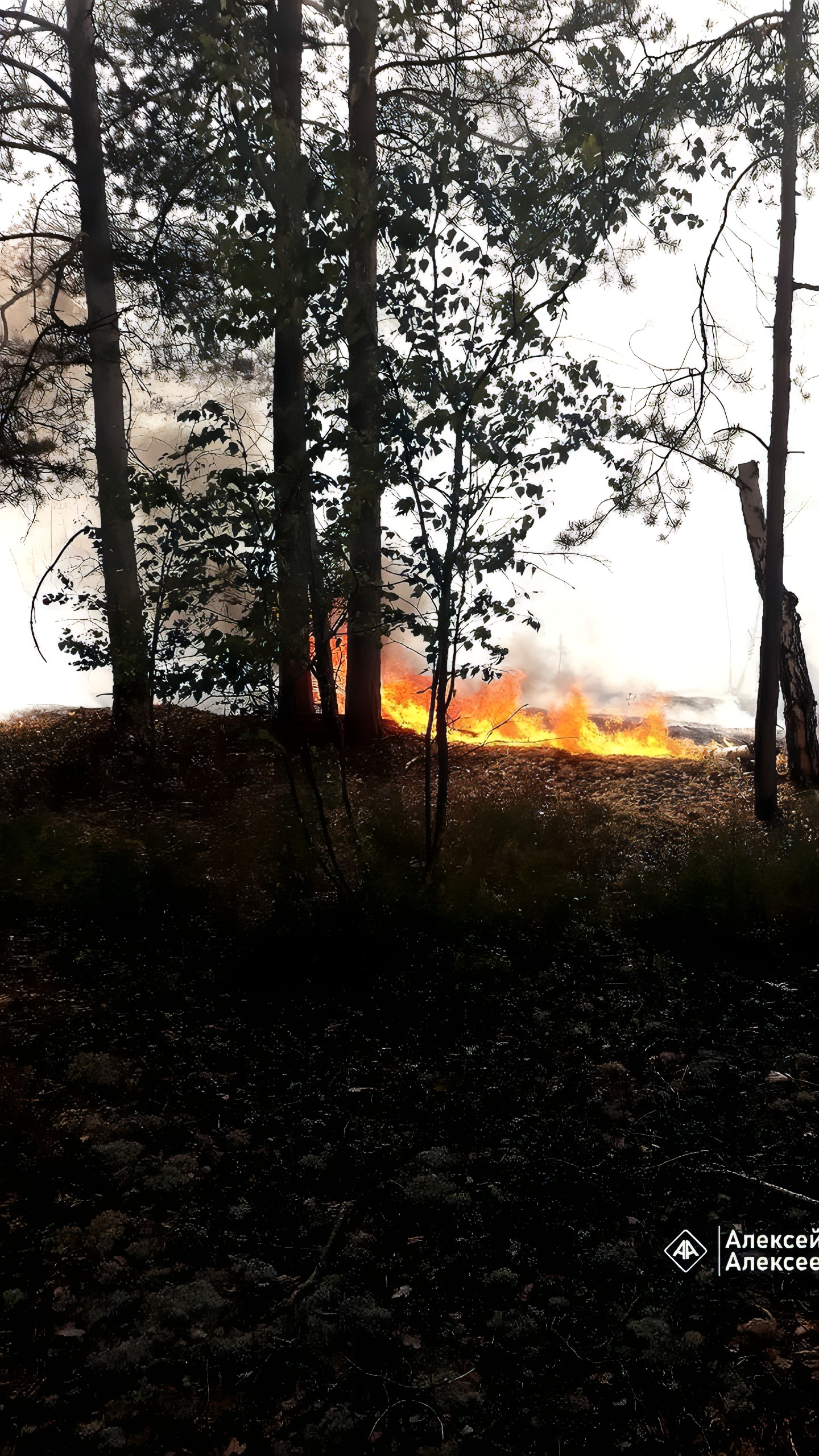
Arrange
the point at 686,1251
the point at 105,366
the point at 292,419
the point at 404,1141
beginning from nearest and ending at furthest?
the point at 686,1251 < the point at 404,1141 < the point at 292,419 < the point at 105,366

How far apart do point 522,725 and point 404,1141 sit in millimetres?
9545

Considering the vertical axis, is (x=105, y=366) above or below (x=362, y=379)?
above

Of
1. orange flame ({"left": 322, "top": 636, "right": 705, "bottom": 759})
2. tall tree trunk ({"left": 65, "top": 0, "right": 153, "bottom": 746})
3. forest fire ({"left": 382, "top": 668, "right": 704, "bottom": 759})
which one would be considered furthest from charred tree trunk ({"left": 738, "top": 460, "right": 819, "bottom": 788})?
tall tree trunk ({"left": 65, "top": 0, "right": 153, "bottom": 746})

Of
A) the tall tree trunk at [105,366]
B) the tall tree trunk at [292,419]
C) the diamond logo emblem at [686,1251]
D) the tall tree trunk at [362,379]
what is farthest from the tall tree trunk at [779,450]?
the tall tree trunk at [105,366]

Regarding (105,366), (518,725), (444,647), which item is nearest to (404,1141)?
(444,647)

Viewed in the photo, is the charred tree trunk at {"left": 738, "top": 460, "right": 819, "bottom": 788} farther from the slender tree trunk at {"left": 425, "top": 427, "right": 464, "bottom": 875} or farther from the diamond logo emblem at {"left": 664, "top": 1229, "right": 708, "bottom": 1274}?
the diamond logo emblem at {"left": 664, "top": 1229, "right": 708, "bottom": 1274}

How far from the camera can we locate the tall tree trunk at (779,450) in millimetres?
7016

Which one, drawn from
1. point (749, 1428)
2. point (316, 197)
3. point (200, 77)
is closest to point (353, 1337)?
point (749, 1428)

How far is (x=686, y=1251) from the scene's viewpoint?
2.85 m

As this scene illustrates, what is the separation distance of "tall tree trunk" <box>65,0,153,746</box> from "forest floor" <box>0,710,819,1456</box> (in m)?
3.07

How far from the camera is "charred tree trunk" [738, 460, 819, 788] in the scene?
1010 centimetres

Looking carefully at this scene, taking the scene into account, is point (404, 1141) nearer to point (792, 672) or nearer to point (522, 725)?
point (792, 672)

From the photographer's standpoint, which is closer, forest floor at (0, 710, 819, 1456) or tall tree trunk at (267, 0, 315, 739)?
forest floor at (0, 710, 819, 1456)

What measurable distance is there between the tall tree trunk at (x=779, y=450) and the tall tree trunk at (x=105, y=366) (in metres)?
6.29
